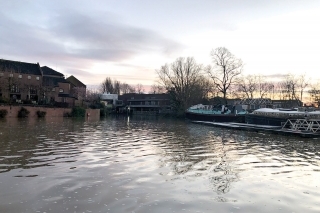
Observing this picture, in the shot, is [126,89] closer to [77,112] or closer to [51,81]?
[51,81]

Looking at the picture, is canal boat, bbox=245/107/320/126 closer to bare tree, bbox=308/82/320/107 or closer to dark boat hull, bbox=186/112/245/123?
dark boat hull, bbox=186/112/245/123

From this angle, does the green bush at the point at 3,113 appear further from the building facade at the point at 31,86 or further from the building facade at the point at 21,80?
the building facade at the point at 21,80

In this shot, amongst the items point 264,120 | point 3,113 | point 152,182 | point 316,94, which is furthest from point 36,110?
point 316,94

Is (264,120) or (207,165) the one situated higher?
(264,120)

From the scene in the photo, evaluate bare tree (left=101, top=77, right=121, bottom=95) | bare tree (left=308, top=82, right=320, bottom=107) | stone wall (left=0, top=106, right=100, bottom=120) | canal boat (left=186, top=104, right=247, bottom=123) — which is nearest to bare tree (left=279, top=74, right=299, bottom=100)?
bare tree (left=308, top=82, right=320, bottom=107)

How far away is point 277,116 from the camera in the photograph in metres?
28.2

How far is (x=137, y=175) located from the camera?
771 centimetres

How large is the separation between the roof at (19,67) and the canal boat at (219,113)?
32567 mm

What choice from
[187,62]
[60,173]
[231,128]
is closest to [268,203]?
[60,173]

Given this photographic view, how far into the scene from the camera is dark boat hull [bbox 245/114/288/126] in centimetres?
2766

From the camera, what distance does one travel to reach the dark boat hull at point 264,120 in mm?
27658

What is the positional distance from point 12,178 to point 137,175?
10.5ft

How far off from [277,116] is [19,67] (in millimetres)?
48203

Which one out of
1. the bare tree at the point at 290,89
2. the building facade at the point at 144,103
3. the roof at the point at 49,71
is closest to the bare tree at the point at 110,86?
the building facade at the point at 144,103
